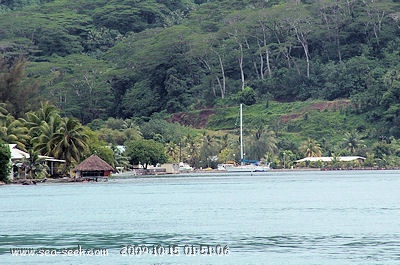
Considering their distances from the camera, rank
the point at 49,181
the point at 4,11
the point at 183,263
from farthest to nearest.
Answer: the point at 4,11
the point at 49,181
the point at 183,263

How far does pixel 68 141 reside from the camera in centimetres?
7888

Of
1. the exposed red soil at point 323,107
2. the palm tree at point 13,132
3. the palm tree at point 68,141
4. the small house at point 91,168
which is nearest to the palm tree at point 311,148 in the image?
the exposed red soil at point 323,107

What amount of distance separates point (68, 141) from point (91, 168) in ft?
9.10

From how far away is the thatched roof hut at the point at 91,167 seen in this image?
261 feet

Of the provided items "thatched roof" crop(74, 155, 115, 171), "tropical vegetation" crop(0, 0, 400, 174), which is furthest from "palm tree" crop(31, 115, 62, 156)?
"tropical vegetation" crop(0, 0, 400, 174)

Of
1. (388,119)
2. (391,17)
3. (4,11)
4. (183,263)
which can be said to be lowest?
(183,263)

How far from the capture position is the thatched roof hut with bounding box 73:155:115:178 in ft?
261

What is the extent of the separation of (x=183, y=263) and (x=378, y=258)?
5132 millimetres

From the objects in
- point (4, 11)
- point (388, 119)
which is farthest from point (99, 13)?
point (388, 119)

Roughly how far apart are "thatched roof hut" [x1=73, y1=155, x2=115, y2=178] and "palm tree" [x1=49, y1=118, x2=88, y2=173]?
95 centimetres

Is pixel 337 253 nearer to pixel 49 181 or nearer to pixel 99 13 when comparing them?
pixel 49 181

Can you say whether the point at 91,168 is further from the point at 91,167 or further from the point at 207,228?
the point at 207,228

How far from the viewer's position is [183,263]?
27.7 meters
